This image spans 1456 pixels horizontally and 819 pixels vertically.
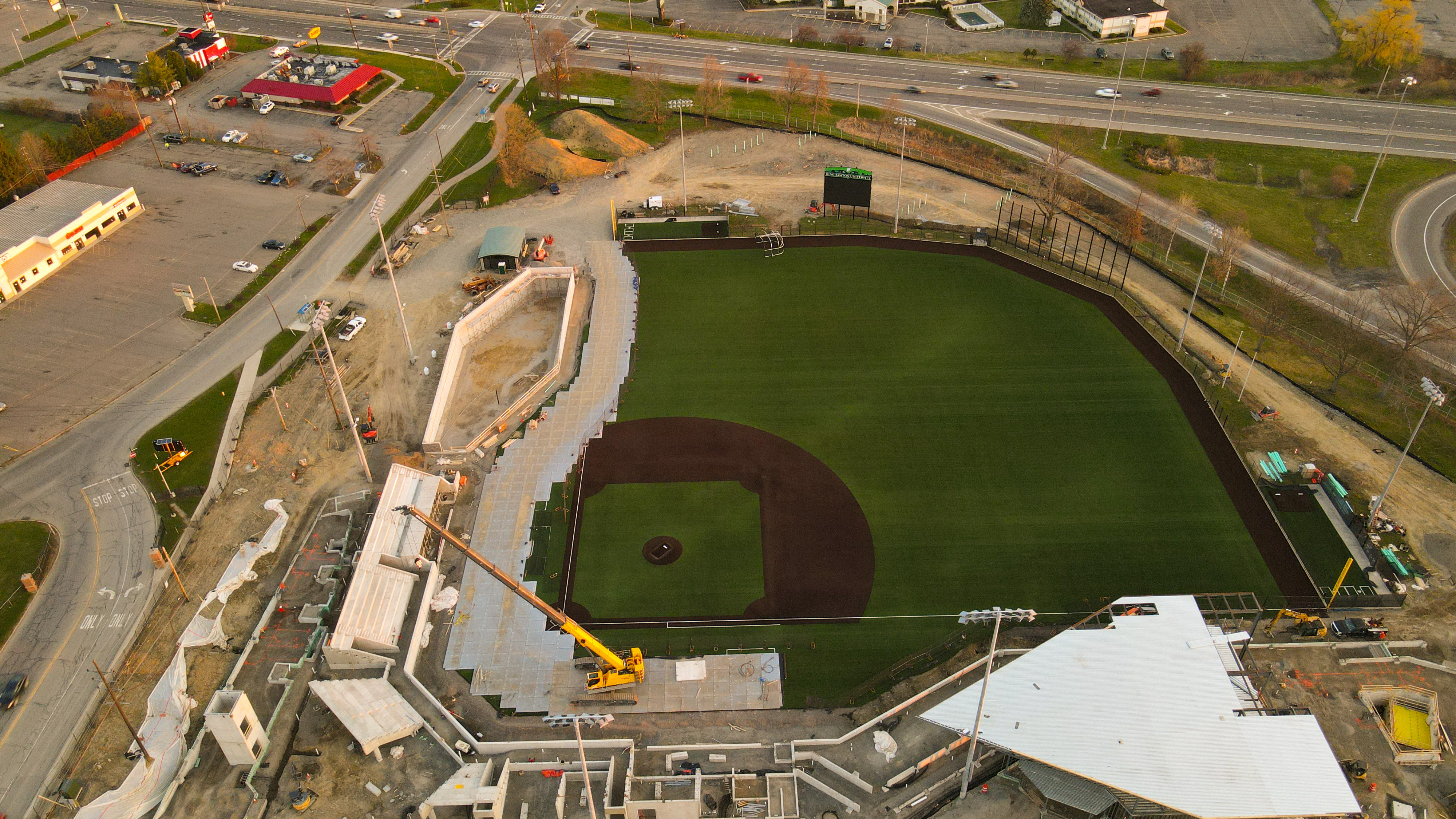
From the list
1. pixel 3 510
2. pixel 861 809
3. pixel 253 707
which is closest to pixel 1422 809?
pixel 861 809

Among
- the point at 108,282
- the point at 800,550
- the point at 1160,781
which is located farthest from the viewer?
the point at 108,282

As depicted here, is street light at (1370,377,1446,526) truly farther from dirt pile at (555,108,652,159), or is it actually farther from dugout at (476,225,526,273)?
dirt pile at (555,108,652,159)

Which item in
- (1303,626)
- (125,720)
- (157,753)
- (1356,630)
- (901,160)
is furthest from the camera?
(901,160)

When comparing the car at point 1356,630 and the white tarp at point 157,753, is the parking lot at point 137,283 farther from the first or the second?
the car at point 1356,630

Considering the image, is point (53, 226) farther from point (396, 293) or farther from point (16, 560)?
point (16, 560)

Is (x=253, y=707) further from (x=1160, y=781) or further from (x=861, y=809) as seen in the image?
(x=1160, y=781)

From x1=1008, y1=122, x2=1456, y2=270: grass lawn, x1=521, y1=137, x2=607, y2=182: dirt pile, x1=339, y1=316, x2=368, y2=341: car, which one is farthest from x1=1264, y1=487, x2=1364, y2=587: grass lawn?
x1=521, y1=137, x2=607, y2=182: dirt pile

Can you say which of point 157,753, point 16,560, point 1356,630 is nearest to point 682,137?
point 16,560
